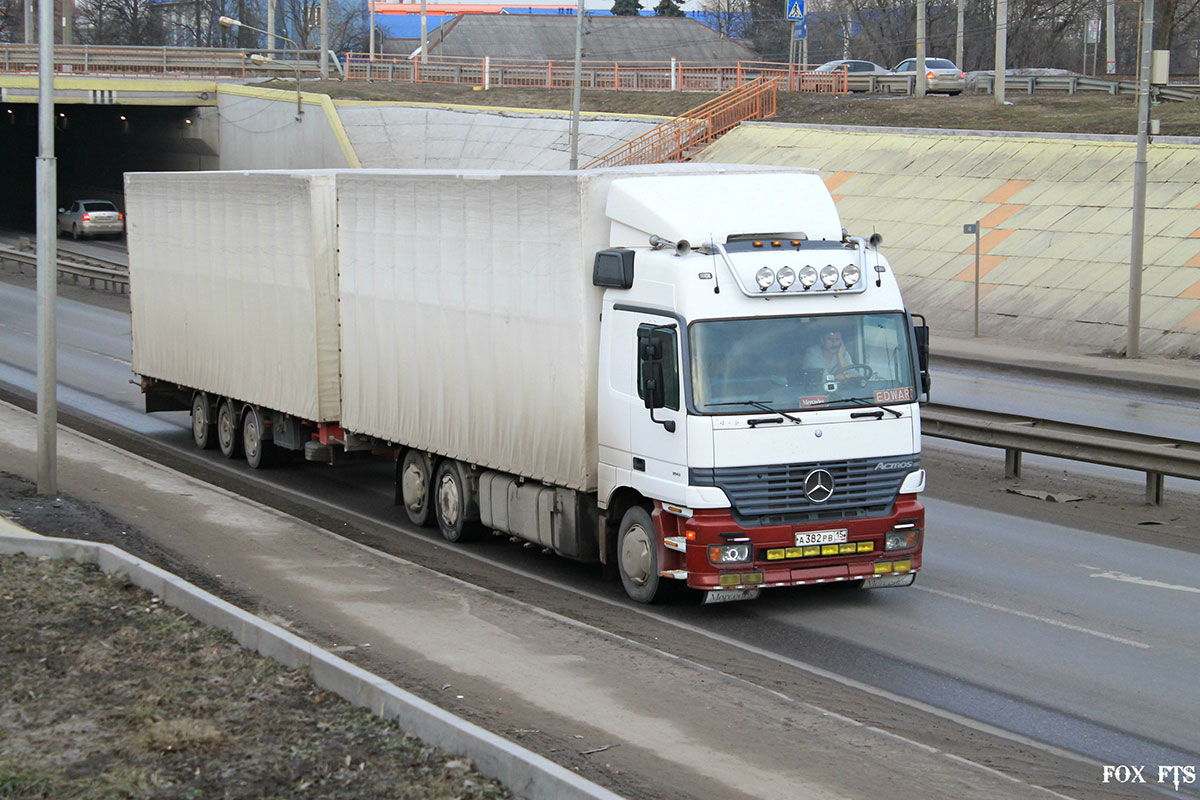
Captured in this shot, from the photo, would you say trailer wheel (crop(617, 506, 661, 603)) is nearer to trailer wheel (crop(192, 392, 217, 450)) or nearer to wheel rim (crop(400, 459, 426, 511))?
wheel rim (crop(400, 459, 426, 511))

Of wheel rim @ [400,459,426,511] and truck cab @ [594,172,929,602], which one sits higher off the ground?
truck cab @ [594,172,929,602]

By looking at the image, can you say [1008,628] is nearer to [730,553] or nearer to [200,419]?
[730,553]

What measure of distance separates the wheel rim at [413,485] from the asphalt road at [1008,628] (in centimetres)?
30

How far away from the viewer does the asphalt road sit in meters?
8.78

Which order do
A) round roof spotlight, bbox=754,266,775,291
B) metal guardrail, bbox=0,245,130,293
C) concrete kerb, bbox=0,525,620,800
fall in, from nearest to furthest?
concrete kerb, bbox=0,525,620,800
round roof spotlight, bbox=754,266,775,291
metal guardrail, bbox=0,245,130,293

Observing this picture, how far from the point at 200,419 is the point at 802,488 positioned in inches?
461

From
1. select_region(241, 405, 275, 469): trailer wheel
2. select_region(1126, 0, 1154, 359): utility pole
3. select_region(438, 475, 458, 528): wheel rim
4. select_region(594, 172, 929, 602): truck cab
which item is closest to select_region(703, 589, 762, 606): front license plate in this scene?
select_region(594, 172, 929, 602): truck cab

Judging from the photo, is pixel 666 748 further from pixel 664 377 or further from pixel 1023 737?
pixel 664 377

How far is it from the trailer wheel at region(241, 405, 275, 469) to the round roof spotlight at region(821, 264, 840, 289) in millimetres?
9270

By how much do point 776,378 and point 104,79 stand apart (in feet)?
176

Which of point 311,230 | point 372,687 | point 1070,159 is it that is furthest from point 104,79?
point 372,687

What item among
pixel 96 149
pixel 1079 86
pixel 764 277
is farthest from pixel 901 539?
pixel 96 149

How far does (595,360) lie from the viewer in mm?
11906

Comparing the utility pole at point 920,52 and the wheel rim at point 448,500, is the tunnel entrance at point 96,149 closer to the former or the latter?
the utility pole at point 920,52
